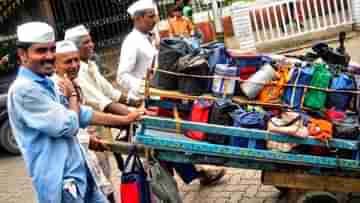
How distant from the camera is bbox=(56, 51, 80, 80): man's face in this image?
407cm

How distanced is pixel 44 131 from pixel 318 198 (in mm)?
2175

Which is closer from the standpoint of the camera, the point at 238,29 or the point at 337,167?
the point at 337,167

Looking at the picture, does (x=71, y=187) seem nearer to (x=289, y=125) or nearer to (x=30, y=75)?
(x=30, y=75)

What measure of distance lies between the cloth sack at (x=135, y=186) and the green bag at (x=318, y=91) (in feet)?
4.19

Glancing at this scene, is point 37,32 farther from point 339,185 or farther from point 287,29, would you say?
point 287,29

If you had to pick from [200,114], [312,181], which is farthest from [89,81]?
[312,181]

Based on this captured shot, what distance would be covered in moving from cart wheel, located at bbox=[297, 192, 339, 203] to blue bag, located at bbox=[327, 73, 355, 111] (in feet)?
2.33

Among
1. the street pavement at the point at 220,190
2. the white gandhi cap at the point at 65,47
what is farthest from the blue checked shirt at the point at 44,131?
the street pavement at the point at 220,190

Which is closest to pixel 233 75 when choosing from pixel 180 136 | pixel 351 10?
pixel 180 136

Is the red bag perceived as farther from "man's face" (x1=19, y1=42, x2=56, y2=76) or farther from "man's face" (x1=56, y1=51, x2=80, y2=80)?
"man's face" (x1=19, y1=42, x2=56, y2=76)

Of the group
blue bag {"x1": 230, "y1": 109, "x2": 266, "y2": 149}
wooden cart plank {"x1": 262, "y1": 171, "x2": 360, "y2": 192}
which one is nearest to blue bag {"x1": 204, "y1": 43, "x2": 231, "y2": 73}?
blue bag {"x1": 230, "y1": 109, "x2": 266, "y2": 149}

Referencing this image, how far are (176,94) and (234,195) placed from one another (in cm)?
159

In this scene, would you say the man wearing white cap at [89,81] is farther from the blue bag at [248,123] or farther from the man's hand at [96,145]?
the blue bag at [248,123]

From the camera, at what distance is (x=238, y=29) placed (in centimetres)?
1098
